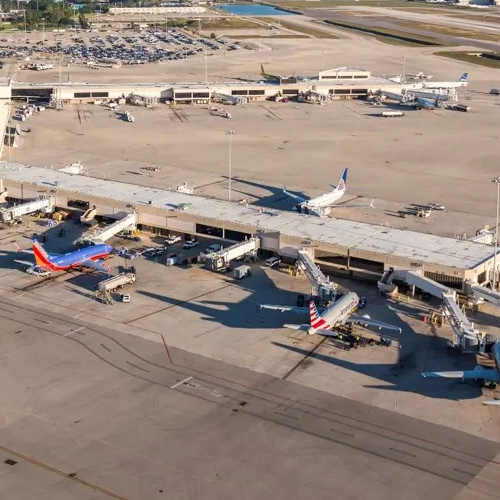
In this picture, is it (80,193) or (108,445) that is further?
(80,193)

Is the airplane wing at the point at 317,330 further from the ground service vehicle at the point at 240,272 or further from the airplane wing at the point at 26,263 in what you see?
the airplane wing at the point at 26,263

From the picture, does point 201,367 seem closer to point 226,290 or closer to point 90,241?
point 226,290

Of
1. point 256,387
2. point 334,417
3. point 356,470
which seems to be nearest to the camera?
point 356,470

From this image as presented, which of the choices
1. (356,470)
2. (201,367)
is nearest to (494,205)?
(201,367)

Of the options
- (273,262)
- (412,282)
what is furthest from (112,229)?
(412,282)

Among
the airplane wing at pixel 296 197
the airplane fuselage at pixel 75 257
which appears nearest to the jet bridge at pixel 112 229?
the airplane fuselage at pixel 75 257

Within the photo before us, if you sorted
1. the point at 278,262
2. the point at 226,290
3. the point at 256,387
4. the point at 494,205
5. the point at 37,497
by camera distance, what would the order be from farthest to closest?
the point at 494,205, the point at 278,262, the point at 226,290, the point at 256,387, the point at 37,497

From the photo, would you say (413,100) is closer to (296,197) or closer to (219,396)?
(296,197)
